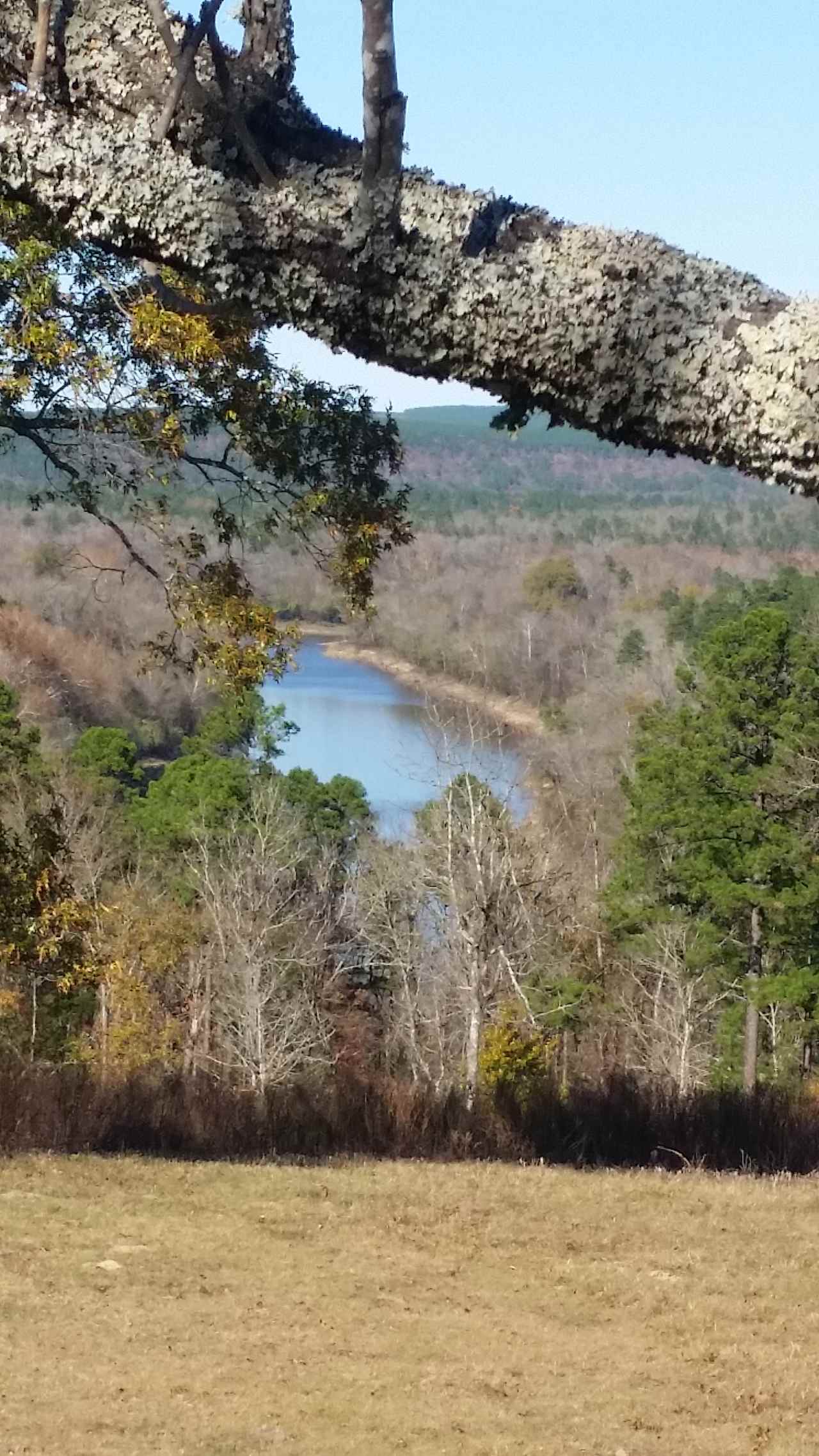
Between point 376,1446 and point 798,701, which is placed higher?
point 798,701

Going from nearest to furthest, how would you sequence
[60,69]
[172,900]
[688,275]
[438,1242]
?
[688,275] → [60,69] → [438,1242] → [172,900]

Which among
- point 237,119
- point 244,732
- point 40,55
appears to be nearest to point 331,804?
point 244,732

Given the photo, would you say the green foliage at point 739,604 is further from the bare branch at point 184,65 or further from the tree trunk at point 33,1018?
the bare branch at point 184,65

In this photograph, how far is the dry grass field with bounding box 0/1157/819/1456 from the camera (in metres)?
4.24

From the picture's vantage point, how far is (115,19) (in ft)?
4.98

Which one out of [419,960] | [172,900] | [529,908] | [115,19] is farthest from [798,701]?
[115,19]

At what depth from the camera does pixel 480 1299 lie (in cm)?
559

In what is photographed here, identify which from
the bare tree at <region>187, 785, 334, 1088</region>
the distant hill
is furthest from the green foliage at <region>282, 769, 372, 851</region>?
the distant hill

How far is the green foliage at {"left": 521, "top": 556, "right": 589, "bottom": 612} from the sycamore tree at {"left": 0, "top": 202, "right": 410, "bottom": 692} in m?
63.0

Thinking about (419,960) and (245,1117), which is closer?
(245,1117)

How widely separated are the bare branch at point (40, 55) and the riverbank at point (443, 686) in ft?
134

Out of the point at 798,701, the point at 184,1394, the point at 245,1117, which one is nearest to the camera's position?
the point at 184,1394

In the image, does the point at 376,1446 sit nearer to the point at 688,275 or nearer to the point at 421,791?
the point at 688,275

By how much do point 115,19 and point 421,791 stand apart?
145ft
